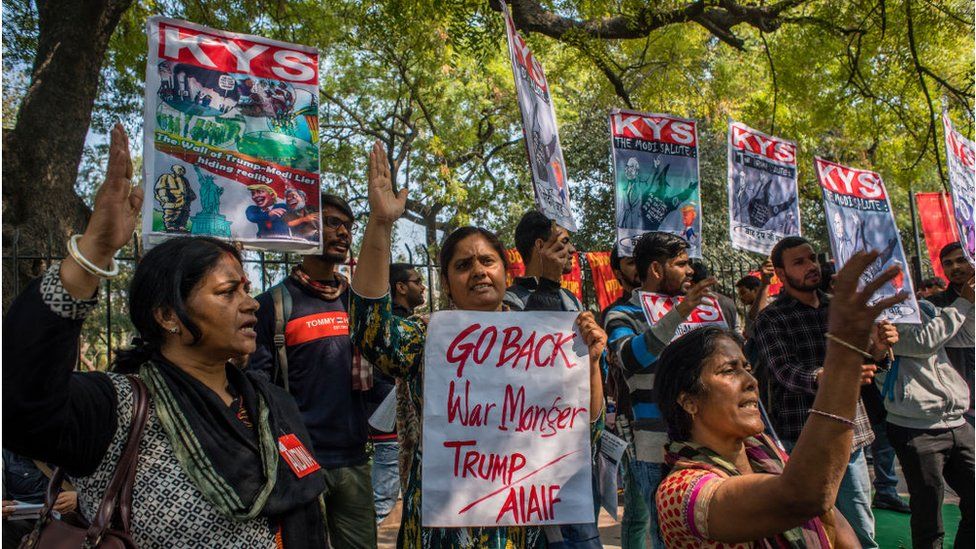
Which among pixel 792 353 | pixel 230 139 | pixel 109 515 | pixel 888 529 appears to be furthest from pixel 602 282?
pixel 109 515

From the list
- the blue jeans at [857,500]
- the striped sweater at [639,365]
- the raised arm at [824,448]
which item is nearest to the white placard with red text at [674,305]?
the striped sweater at [639,365]

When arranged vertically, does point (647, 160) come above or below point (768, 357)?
above

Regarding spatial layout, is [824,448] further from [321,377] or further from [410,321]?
[321,377]

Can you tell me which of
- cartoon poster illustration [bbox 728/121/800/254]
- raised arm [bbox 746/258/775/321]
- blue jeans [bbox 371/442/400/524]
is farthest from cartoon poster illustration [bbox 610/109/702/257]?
blue jeans [bbox 371/442/400/524]

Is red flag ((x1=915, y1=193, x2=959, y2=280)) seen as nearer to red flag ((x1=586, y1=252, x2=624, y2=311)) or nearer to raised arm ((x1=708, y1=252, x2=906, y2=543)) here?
red flag ((x1=586, y1=252, x2=624, y2=311))

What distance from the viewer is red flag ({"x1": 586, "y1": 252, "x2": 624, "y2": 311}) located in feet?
32.8

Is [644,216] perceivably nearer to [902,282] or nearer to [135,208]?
[902,282]

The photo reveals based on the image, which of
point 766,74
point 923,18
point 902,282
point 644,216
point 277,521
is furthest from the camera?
point 766,74

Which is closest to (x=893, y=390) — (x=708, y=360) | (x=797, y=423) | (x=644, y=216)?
(x=797, y=423)

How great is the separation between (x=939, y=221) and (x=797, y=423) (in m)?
6.47

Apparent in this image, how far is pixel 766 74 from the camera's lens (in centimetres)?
1388

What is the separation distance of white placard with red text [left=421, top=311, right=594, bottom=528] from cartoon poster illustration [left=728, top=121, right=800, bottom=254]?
10.8 feet

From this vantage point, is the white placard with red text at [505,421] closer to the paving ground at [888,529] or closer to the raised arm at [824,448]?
the raised arm at [824,448]

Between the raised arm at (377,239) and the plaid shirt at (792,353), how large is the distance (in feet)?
8.40
